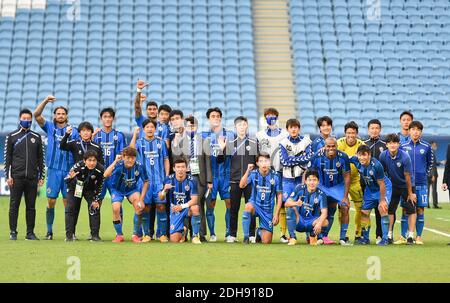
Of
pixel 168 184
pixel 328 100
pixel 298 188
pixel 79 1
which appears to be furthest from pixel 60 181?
pixel 79 1

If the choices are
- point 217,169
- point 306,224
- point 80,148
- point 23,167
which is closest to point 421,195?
point 306,224

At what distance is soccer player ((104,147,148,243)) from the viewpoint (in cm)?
1176

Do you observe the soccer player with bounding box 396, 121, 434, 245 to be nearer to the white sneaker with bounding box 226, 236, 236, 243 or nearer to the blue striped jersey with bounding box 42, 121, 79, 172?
the white sneaker with bounding box 226, 236, 236, 243

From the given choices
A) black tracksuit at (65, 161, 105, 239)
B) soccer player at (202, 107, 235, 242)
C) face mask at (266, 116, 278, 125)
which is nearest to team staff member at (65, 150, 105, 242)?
black tracksuit at (65, 161, 105, 239)

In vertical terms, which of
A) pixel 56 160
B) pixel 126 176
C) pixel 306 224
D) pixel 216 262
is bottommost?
pixel 216 262

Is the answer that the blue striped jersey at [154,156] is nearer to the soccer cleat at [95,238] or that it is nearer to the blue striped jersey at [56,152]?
the blue striped jersey at [56,152]

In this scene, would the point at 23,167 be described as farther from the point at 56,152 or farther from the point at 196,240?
the point at 196,240

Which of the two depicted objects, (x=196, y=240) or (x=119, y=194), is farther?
(x=119, y=194)

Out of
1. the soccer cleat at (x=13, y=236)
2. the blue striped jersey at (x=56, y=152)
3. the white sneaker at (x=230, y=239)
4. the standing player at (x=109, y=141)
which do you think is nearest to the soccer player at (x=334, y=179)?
the white sneaker at (x=230, y=239)

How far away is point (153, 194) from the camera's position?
12.0 metres

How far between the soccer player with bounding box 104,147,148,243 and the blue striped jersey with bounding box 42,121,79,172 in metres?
0.85

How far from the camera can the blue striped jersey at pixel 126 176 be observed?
11891 millimetres

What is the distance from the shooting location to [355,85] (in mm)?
28688

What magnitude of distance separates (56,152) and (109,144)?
765mm
